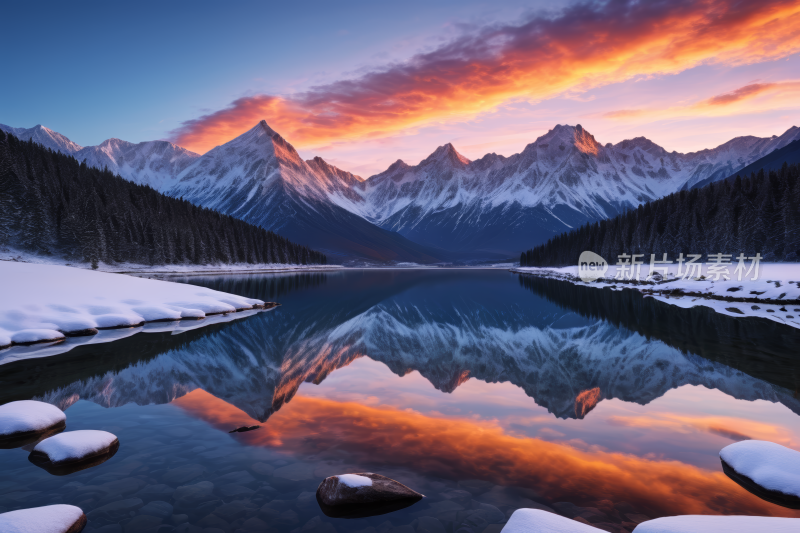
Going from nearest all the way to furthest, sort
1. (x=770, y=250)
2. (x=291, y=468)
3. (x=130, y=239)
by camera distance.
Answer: (x=291, y=468)
(x=770, y=250)
(x=130, y=239)

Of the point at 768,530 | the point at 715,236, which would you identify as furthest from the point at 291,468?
the point at 715,236

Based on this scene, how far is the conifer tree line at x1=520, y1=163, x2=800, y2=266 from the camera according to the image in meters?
82.7

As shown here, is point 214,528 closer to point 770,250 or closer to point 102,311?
point 102,311

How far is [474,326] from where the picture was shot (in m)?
35.9

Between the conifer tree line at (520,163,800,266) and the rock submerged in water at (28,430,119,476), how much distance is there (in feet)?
326

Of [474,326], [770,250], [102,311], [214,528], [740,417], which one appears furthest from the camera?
[770,250]

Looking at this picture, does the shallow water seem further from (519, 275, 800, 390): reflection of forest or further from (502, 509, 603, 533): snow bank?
(502, 509, 603, 533): snow bank

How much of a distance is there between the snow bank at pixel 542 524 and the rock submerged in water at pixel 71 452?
9504 millimetres

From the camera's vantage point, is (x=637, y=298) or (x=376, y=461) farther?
(x=637, y=298)

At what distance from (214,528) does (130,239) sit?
409ft

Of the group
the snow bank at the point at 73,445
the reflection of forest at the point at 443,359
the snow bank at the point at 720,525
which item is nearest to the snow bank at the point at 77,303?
the reflection of forest at the point at 443,359

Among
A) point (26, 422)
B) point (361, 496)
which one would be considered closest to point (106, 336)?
point (26, 422)

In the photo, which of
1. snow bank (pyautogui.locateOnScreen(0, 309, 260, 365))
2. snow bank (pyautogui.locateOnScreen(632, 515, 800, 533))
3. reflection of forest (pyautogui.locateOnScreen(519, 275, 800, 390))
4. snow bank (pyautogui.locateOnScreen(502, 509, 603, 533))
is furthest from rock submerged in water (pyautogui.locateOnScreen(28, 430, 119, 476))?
reflection of forest (pyautogui.locateOnScreen(519, 275, 800, 390))

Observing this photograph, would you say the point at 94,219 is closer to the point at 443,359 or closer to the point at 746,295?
the point at 443,359
